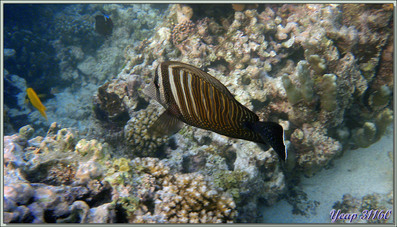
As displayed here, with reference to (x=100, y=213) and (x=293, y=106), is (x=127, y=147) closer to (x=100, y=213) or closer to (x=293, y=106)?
(x=100, y=213)

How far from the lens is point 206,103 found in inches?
58.3

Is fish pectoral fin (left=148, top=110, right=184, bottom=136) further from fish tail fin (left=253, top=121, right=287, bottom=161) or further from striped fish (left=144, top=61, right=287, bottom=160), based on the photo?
fish tail fin (left=253, top=121, right=287, bottom=161)

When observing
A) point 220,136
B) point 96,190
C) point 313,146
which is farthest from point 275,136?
point 313,146

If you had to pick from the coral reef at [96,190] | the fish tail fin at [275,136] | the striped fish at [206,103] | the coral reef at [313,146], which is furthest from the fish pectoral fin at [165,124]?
→ the coral reef at [313,146]

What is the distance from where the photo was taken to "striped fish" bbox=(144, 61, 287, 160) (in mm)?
1456

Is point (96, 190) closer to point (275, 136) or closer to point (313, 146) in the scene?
point (275, 136)

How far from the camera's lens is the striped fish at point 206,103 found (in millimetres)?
1456

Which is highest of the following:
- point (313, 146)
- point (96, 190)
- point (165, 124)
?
point (165, 124)

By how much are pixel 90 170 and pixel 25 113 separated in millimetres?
7955

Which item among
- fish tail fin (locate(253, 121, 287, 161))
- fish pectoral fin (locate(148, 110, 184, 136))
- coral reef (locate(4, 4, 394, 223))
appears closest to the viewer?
fish tail fin (locate(253, 121, 287, 161))

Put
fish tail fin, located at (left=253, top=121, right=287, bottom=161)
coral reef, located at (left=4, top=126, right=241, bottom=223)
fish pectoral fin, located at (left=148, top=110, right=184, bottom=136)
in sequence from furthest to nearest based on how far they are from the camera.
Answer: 1. coral reef, located at (left=4, top=126, right=241, bottom=223)
2. fish pectoral fin, located at (left=148, top=110, right=184, bottom=136)
3. fish tail fin, located at (left=253, top=121, right=287, bottom=161)

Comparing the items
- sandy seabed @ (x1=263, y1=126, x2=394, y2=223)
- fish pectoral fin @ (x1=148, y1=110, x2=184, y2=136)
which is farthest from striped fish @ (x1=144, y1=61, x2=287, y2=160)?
sandy seabed @ (x1=263, y1=126, x2=394, y2=223)

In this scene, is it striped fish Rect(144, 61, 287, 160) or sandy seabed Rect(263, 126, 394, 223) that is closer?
striped fish Rect(144, 61, 287, 160)

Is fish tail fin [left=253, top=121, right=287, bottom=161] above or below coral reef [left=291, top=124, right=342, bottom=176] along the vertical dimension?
above
